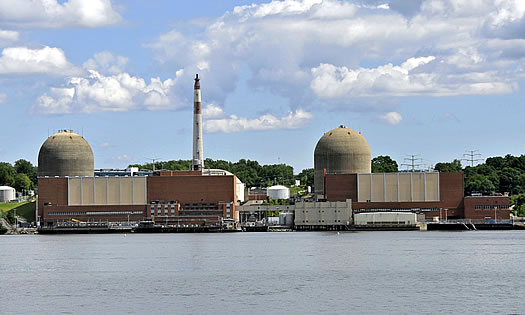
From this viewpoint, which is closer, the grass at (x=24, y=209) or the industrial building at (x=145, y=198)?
the industrial building at (x=145, y=198)

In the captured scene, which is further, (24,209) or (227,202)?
(24,209)

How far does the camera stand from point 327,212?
126062 mm

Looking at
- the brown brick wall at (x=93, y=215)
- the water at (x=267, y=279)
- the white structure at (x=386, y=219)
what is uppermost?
the brown brick wall at (x=93, y=215)

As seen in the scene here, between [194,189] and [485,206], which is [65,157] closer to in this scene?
[194,189]

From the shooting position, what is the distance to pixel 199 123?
429 ft

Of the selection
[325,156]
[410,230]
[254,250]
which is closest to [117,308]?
[254,250]

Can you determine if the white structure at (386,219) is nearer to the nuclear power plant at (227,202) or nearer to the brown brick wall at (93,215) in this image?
the nuclear power plant at (227,202)

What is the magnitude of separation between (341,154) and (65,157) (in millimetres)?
39540

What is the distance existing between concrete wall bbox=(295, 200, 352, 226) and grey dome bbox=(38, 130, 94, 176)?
3323 cm

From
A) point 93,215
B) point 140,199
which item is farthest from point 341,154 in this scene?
point 93,215

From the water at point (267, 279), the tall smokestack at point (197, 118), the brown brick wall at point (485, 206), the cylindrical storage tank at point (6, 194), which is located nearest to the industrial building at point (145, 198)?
the tall smokestack at point (197, 118)

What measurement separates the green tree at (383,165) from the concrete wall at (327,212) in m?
51.8

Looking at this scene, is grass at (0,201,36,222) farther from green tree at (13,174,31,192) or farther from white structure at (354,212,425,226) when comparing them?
white structure at (354,212,425,226)

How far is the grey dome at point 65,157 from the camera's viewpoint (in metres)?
138
